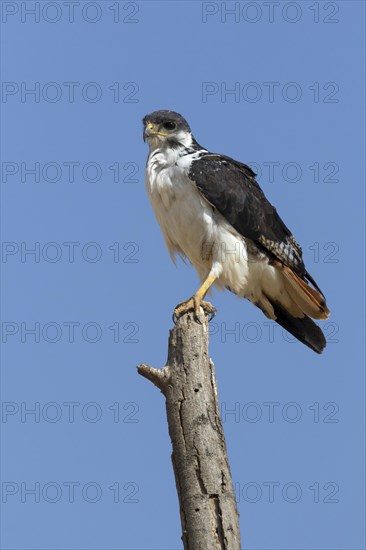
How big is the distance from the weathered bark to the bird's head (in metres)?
2.42

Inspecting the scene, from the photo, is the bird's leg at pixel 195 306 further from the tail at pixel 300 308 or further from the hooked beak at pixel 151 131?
the hooked beak at pixel 151 131

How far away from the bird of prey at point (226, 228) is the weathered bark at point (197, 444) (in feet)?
4.65

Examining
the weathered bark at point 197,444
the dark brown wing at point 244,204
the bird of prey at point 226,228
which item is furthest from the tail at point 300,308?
the weathered bark at point 197,444

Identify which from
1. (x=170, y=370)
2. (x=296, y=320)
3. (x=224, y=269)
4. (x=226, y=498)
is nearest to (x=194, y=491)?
(x=226, y=498)

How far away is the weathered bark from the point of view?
5750 millimetres

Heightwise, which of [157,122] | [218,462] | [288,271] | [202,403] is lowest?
[218,462]

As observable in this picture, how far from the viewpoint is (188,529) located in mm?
5797

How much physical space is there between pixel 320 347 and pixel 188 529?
3223 mm

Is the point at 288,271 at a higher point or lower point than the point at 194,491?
higher

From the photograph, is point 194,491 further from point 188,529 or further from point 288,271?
point 288,271

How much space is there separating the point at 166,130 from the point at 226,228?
1.02m

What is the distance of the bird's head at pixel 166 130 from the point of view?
8.45m

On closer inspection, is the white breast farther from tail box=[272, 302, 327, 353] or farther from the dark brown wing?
tail box=[272, 302, 327, 353]

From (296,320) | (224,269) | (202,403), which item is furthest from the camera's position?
(296,320)
